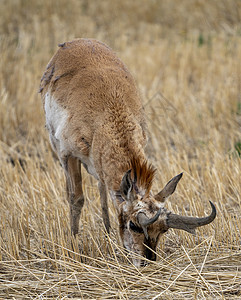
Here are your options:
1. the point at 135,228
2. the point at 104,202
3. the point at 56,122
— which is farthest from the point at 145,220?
the point at 56,122

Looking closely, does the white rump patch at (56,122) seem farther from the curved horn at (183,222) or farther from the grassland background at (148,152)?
the curved horn at (183,222)

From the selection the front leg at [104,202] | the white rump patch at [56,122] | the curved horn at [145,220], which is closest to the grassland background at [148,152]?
the front leg at [104,202]

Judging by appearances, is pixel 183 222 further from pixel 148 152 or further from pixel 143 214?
pixel 148 152

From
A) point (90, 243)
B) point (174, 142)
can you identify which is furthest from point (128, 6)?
point (90, 243)

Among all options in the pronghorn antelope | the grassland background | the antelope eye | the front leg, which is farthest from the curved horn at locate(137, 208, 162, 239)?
the front leg

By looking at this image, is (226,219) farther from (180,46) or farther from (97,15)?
(97,15)

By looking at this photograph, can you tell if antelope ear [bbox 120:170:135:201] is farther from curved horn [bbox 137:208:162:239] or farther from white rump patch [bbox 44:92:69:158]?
white rump patch [bbox 44:92:69:158]

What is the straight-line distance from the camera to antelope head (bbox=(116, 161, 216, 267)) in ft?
11.3

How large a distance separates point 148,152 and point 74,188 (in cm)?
319

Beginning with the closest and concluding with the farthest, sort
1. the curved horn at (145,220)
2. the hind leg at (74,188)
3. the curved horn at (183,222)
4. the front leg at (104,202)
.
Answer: the curved horn at (145,220) → the curved horn at (183,222) → the front leg at (104,202) → the hind leg at (74,188)

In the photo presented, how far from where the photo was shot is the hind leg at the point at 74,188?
4.64 metres

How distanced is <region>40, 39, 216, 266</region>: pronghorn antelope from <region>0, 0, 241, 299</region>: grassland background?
13.9 inches

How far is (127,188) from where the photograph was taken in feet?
11.8

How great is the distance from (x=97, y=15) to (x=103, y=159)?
12093mm
